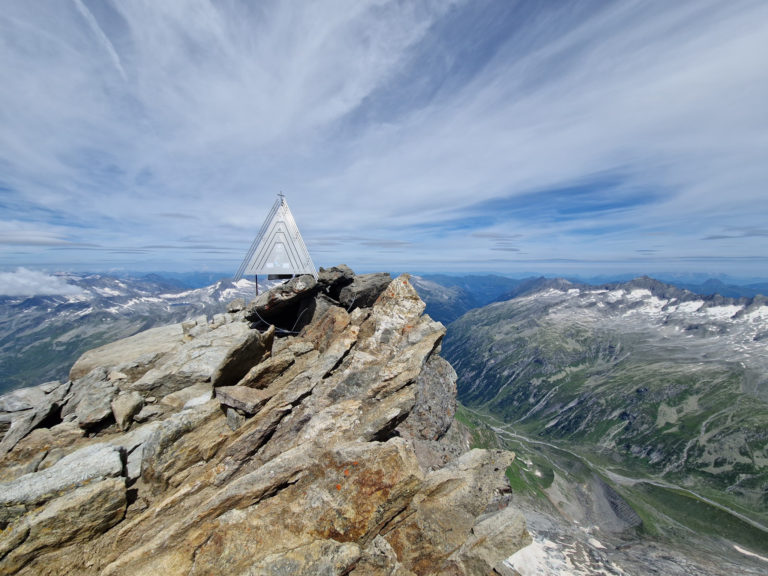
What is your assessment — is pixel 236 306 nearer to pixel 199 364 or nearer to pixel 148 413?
pixel 199 364

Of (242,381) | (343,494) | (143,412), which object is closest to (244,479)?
(343,494)

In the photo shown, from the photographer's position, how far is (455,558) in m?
12.8

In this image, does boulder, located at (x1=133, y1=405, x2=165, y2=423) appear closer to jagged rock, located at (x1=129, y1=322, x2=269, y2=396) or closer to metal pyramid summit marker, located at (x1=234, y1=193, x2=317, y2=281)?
jagged rock, located at (x1=129, y1=322, x2=269, y2=396)

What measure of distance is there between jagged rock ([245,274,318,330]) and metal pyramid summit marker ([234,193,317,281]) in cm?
161

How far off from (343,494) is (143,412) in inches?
582

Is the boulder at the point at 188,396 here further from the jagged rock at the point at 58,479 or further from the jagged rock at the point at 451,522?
the jagged rock at the point at 451,522

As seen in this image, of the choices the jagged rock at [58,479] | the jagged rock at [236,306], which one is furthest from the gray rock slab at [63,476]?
the jagged rock at [236,306]

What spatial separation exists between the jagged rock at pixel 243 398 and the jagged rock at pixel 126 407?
577 cm

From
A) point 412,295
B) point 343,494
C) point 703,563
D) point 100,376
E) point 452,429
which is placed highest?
point 412,295

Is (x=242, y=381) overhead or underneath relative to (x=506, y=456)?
overhead

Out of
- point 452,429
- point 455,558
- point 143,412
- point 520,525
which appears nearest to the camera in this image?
point 455,558

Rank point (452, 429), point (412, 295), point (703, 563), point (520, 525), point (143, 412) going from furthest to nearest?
point (703, 563), point (412, 295), point (452, 429), point (143, 412), point (520, 525)

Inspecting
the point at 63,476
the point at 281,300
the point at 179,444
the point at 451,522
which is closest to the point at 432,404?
the point at 451,522

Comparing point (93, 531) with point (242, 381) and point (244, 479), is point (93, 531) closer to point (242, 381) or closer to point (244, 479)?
point (244, 479)
